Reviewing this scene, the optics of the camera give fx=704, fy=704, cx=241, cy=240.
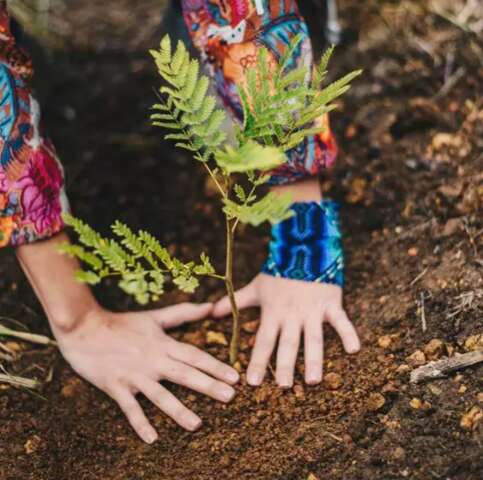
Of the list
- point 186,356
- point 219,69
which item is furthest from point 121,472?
point 219,69

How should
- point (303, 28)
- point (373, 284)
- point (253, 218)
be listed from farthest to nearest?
point (373, 284)
point (303, 28)
point (253, 218)

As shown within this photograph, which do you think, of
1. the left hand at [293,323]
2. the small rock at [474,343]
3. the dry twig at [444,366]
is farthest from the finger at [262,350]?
the small rock at [474,343]

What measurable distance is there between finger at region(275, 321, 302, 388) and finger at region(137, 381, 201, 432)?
0.23m

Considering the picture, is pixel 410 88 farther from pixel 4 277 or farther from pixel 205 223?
pixel 4 277

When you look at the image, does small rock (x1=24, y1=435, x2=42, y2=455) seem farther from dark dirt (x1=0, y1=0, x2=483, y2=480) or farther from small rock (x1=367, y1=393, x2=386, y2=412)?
small rock (x1=367, y1=393, x2=386, y2=412)

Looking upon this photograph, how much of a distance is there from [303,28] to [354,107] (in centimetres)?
82

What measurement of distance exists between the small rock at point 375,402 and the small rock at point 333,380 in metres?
0.10

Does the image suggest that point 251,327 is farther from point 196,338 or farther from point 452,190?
point 452,190

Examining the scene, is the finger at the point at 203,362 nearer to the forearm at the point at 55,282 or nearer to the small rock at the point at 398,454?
the forearm at the point at 55,282

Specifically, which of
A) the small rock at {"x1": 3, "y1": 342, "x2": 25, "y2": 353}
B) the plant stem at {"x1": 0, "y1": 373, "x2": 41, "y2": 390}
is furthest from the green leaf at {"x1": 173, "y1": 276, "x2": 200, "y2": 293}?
the small rock at {"x1": 3, "y1": 342, "x2": 25, "y2": 353}

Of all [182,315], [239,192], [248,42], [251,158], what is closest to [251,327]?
[182,315]

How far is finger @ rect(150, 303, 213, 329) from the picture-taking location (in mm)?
1936

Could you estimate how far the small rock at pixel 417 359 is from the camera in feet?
5.30

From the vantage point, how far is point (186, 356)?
1.82 metres
